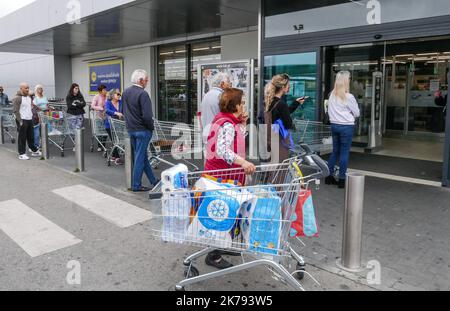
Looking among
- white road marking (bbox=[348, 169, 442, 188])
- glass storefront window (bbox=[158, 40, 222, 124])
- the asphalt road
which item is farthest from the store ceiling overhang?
the asphalt road

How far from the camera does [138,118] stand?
6227mm

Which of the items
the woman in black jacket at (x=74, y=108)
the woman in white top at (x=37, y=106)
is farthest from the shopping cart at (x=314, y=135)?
the woman in white top at (x=37, y=106)

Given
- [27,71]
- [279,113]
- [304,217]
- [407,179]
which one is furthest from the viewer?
[27,71]

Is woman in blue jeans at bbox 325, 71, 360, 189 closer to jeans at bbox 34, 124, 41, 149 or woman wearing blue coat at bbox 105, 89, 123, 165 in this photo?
woman wearing blue coat at bbox 105, 89, 123, 165

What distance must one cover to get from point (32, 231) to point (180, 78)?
1165cm

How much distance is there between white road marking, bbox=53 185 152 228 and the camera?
17.1 ft

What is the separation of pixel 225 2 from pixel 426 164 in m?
5.75

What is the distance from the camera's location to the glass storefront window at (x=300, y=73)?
8.18 metres

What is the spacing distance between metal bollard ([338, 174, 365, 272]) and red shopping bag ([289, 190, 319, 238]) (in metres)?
0.65

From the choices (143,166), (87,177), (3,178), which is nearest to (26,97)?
(3,178)

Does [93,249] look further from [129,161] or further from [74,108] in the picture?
[74,108]

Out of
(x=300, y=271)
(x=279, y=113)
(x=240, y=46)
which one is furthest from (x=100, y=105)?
(x=300, y=271)

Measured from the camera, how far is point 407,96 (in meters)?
13.0
